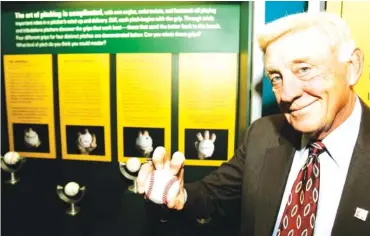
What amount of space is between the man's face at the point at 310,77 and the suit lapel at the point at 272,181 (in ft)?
0.78

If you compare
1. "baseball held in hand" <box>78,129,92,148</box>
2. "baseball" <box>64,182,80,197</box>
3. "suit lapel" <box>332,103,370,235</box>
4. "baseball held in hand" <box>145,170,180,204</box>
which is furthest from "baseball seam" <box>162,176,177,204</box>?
"baseball held in hand" <box>78,129,92,148</box>

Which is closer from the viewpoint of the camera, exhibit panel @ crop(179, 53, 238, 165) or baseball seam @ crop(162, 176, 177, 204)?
baseball seam @ crop(162, 176, 177, 204)

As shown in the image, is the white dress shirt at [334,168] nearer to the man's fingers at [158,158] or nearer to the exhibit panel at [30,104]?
the man's fingers at [158,158]

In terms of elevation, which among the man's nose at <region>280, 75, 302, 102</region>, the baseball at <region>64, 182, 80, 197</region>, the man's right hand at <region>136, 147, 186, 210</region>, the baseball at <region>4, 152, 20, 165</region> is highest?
the man's nose at <region>280, 75, 302, 102</region>

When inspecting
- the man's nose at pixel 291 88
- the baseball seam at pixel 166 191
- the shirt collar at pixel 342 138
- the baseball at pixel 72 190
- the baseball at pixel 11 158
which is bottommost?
the baseball at pixel 72 190

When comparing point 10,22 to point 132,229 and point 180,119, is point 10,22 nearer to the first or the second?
point 180,119

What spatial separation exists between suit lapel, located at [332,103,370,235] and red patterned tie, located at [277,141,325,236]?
82mm

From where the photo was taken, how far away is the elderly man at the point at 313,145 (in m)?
0.90

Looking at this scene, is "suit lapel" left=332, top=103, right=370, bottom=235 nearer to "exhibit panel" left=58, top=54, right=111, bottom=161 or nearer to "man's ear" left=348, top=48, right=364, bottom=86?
"man's ear" left=348, top=48, right=364, bottom=86

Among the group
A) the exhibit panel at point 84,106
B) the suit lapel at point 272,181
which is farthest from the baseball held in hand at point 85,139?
the suit lapel at point 272,181

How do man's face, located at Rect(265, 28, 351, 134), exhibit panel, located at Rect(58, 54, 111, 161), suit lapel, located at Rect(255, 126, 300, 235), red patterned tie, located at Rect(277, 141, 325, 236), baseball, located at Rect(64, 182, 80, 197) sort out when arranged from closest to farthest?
1. man's face, located at Rect(265, 28, 351, 134)
2. red patterned tie, located at Rect(277, 141, 325, 236)
3. suit lapel, located at Rect(255, 126, 300, 235)
4. baseball, located at Rect(64, 182, 80, 197)
5. exhibit panel, located at Rect(58, 54, 111, 161)

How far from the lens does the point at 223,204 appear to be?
1.39 meters

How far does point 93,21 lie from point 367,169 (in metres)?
1.41

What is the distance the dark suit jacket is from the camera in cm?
94
